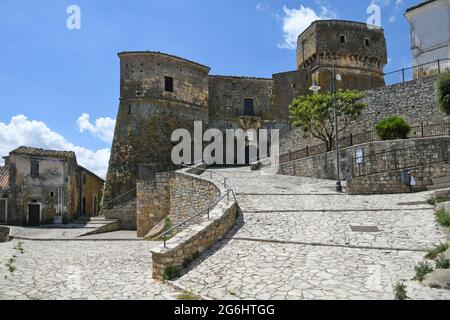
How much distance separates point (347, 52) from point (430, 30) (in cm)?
769

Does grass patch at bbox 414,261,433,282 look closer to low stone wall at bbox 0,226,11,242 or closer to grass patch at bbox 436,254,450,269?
grass patch at bbox 436,254,450,269

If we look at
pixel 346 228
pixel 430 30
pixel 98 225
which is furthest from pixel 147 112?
pixel 346 228

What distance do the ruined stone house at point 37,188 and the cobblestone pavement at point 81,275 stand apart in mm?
13404

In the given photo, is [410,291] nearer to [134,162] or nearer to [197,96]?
[134,162]

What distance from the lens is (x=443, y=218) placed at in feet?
32.7

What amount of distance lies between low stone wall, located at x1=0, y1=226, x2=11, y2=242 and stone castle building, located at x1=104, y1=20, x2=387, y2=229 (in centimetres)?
685

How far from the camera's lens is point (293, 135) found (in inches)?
1214

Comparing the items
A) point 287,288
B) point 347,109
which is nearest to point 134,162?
point 347,109

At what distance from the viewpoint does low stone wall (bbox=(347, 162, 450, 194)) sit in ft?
49.0

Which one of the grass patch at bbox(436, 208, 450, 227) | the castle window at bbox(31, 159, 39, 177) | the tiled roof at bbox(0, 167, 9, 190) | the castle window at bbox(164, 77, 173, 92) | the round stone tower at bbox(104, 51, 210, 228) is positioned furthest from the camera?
the castle window at bbox(164, 77, 173, 92)

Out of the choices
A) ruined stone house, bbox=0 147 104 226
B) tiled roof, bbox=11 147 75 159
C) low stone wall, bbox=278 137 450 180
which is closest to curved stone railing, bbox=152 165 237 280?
low stone wall, bbox=278 137 450 180

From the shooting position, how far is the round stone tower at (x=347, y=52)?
35.0 meters

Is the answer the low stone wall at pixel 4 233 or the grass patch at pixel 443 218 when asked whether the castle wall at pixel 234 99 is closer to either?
the low stone wall at pixel 4 233
